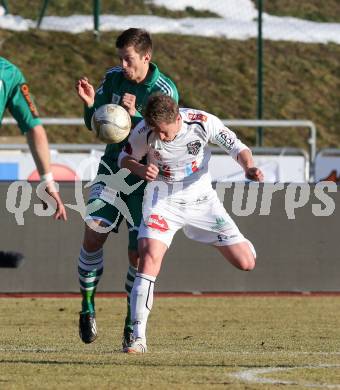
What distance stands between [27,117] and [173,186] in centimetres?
210

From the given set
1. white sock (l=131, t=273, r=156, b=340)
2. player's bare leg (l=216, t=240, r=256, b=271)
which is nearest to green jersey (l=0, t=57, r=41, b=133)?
white sock (l=131, t=273, r=156, b=340)

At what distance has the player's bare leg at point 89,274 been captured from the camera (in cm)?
960

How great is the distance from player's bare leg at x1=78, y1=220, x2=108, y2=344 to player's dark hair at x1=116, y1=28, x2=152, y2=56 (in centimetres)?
136

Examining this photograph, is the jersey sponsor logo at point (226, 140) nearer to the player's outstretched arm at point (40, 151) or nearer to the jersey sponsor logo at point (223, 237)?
the jersey sponsor logo at point (223, 237)

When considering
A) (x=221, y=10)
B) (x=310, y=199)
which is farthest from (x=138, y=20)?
(x=310, y=199)

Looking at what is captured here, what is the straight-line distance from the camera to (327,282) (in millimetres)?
16141

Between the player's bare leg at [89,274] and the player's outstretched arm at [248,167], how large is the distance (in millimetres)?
1214

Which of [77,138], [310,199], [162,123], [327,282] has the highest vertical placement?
A: [162,123]

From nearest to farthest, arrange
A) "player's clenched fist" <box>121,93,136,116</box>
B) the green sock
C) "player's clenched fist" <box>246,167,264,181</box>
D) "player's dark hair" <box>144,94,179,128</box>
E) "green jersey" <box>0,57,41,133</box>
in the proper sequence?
"green jersey" <box>0,57,41,133</box> → "player's dark hair" <box>144,94,179,128</box> → "player's clenched fist" <box>246,167,264,181</box> → "player's clenched fist" <box>121,93,136,116</box> → the green sock

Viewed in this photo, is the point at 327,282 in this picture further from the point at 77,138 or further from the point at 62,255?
the point at 77,138

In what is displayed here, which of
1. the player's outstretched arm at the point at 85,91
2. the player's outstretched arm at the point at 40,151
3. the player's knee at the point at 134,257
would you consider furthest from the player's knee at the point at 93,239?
the player's outstretched arm at the point at 40,151

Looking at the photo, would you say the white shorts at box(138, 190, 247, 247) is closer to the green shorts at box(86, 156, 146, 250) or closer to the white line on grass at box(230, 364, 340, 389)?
the green shorts at box(86, 156, 146, 250)

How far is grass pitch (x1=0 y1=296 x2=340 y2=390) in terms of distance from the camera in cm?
742

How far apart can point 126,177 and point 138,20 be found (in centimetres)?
2152
